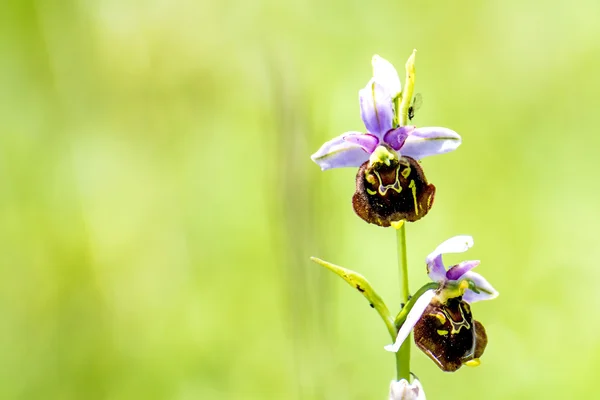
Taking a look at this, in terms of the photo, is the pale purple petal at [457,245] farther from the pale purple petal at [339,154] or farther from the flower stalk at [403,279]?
the pale purple petal at [339,154]

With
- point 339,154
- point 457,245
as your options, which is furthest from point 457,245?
point 339,154

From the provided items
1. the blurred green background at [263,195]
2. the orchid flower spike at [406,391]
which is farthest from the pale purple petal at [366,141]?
the orchid flower spike at [406,391]

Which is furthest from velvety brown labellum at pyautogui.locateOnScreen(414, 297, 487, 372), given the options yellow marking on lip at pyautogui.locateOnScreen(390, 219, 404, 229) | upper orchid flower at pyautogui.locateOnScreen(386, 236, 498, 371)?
yellow marking on lip at pyautogui.locateOnScreen(390, 219, 404, 229)

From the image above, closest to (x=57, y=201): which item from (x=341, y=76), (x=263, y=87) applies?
(x=263, y=87)

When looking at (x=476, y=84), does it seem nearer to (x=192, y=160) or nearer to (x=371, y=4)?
(x=371, y=4)

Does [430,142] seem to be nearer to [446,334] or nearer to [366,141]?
[366,141]
